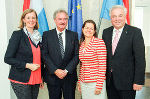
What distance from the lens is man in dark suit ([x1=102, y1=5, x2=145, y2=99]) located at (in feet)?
5.83

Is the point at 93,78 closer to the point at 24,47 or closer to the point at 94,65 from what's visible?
the point at 94,65

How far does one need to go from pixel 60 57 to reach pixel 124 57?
0.76 m

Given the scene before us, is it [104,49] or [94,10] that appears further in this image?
[94,10]

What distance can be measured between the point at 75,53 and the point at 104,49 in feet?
1.26

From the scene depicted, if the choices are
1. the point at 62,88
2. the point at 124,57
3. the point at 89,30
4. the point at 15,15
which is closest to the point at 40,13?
the point at 15,15

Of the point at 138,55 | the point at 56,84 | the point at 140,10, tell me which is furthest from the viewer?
the point at 140,10

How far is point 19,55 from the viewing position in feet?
6.13

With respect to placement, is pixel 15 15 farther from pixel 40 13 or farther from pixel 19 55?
pixel 19 55

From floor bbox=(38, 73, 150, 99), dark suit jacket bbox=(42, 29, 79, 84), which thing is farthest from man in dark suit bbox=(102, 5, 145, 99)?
floor bbox=(38, 73, 150, 99)

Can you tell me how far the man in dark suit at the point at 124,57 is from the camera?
5.83 ft

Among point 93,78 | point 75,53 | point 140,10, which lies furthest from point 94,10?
point 140,10

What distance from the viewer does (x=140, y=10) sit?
20.5 feet

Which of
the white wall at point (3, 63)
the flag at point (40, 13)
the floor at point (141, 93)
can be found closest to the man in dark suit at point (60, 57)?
the flag at point (40, 13)

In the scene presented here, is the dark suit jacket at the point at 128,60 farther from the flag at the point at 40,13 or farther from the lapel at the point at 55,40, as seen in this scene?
the flag at the point at 40,13
